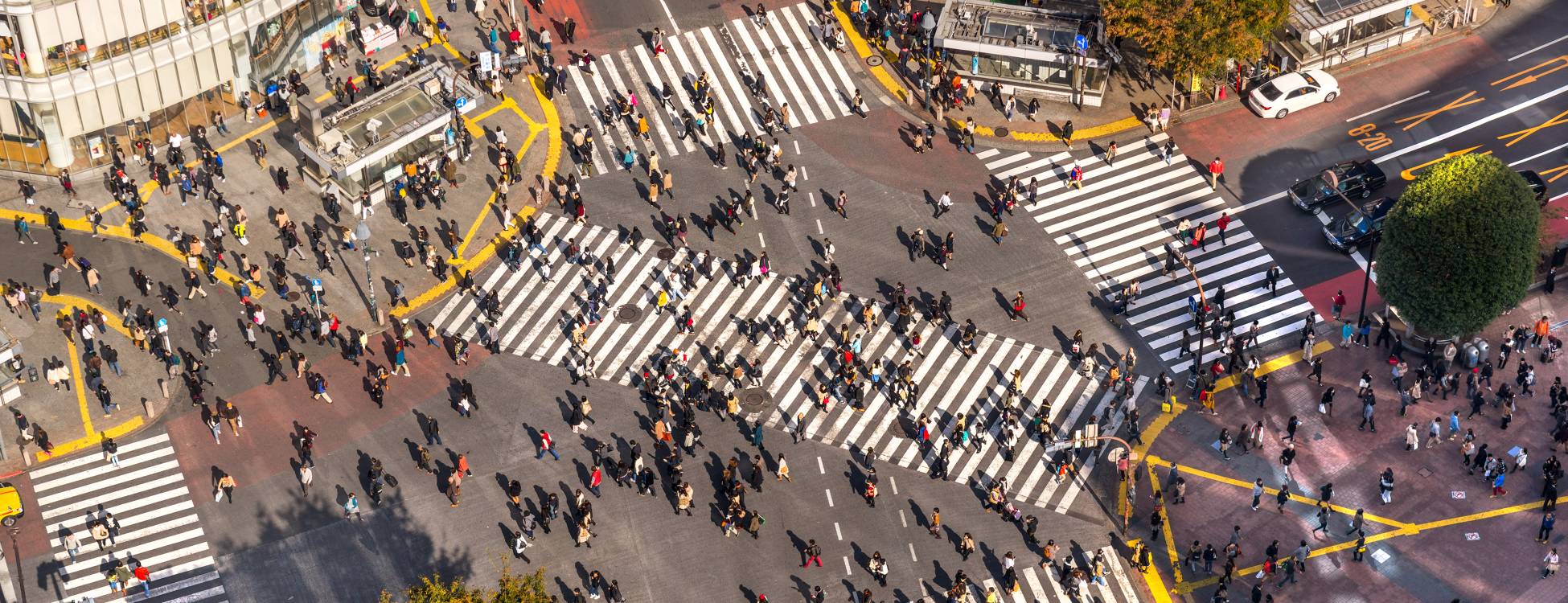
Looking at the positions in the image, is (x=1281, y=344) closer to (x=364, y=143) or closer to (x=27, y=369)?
(x=364, y=143)

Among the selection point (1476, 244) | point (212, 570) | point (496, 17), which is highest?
point (496, 17)

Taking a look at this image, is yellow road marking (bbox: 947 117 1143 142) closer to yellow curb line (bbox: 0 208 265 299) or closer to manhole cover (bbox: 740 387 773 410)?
manhole cover (bbox: 740 387 773 410)

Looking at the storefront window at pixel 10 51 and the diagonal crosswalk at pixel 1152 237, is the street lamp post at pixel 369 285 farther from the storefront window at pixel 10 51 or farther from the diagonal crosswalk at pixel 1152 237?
the diagonal crosswalk at pixel 1152 237

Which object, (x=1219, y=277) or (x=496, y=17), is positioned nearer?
(x=1219, y=277)

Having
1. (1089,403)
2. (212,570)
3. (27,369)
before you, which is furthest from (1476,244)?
(27,369)

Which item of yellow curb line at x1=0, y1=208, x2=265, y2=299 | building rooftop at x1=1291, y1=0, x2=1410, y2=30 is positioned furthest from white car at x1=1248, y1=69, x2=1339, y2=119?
yellow curb line at x1=0, y1=208, x2=265, y2=299
